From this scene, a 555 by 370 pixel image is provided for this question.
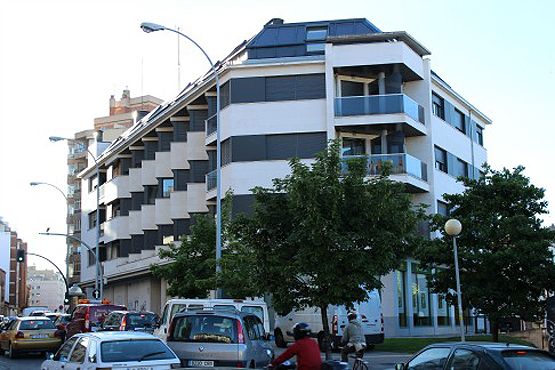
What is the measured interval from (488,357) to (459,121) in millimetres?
Answer: 39272

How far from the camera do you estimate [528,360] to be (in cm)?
977

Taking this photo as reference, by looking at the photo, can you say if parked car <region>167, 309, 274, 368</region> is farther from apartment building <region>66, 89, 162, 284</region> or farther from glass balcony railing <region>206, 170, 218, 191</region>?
apartment building <region>66, 89, 162, 284</region>

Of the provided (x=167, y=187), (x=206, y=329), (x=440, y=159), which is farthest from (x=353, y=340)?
(x=167, y=187)

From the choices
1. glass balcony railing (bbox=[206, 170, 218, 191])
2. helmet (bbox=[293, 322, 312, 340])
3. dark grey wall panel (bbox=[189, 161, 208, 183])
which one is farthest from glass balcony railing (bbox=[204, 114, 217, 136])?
helmet (bbox=[293, 322, 312, 340])

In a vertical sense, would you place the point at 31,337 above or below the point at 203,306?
below

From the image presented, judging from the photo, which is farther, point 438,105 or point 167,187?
point 167,187

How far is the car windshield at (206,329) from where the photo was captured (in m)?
14.7

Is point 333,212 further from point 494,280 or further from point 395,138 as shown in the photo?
point 395,138

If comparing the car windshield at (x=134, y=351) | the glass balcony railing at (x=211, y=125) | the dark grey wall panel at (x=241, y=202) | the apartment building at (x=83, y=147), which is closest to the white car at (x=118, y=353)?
the car windshield at (x=134, y=351)

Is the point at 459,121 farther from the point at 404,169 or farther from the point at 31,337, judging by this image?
the point at 31,337

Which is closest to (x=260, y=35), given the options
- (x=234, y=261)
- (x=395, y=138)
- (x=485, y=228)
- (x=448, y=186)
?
(x=395, y=138)

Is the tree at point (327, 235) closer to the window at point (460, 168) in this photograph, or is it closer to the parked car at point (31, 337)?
the parked car at point (31, 337)

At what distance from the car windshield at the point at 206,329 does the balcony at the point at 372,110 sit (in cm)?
2431

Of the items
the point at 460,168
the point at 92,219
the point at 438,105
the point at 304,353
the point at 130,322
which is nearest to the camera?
the point at 304,353
